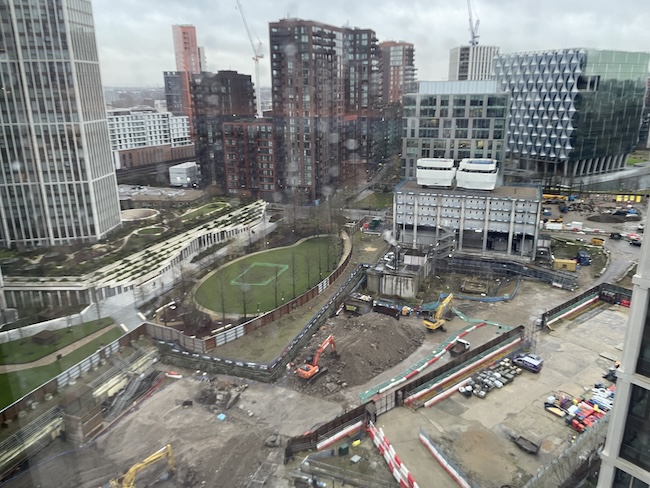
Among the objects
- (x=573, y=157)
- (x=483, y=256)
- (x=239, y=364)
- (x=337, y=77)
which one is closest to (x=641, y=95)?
(x=573, y=157)

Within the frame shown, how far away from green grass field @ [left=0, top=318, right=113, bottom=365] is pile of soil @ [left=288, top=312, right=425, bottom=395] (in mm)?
2955

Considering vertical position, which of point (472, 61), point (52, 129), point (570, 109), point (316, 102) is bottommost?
point (52, 129)

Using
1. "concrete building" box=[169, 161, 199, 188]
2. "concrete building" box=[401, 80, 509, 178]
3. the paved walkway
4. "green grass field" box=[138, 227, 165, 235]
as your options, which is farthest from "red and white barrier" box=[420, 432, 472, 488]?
"concrete building" box=[169, 161, 199, 188]

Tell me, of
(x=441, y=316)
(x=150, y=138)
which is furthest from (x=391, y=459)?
(x=150, y=138)

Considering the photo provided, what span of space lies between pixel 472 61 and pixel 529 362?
112 feet

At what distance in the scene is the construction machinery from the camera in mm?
8070

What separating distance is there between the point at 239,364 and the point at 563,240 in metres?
9.77

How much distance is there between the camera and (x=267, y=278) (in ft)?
33.2

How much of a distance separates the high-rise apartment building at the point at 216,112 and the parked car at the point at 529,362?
40.3 ft

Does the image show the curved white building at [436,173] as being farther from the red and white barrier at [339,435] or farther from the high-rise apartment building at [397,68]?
the high-rise apartment building at [397,68]

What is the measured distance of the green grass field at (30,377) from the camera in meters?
5.01

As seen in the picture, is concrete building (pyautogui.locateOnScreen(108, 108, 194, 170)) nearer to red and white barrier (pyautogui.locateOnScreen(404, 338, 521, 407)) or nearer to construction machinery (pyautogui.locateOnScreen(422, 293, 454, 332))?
construction machinery (pyautogui.locateOnScreen(422, 293, 454, 332))

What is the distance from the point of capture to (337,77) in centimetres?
1620

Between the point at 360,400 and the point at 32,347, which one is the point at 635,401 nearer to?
the point at 360,400
